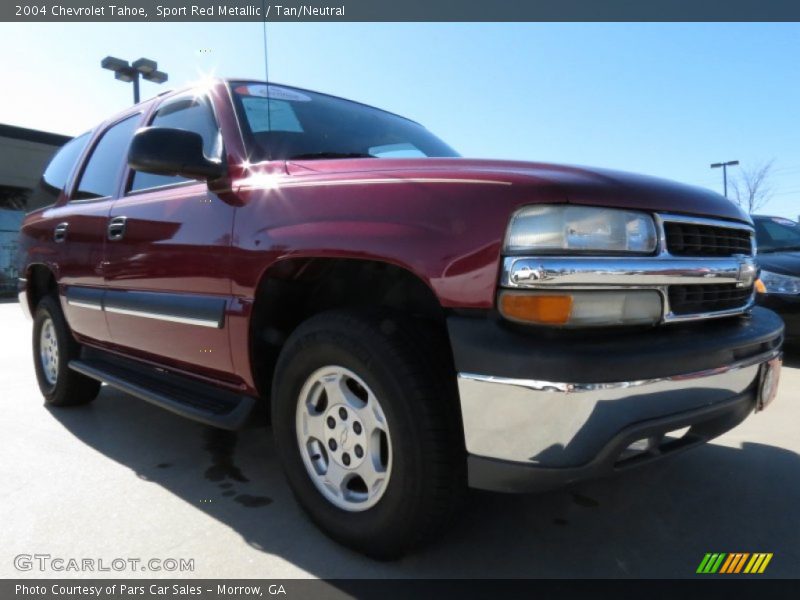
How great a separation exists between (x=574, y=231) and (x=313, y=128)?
1.59 meters

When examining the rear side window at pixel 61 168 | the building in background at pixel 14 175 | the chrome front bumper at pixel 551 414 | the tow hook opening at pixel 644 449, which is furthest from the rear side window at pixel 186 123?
the building in background at pixel 14 175

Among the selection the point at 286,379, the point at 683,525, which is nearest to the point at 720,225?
the point at 683,525

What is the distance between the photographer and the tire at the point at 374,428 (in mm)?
1801

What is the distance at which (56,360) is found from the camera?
4.14m

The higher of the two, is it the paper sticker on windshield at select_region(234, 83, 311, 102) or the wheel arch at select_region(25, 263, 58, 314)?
the paper sticker on windshield at select_region(234, 83, 311, 102)

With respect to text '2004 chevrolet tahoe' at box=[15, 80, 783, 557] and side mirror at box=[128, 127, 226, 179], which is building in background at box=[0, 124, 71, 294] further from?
side mirror at box=[128, 127, 226, 179]

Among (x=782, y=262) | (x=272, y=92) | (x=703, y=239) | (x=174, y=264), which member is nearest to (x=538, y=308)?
(x=703, y=239)

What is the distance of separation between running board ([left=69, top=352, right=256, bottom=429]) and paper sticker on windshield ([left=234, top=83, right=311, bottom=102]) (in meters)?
1.44

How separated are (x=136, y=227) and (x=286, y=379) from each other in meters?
1.44

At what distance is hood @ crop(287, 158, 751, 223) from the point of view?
1751mm

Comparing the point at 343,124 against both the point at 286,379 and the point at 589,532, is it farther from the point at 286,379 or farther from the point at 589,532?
the point at 589,532

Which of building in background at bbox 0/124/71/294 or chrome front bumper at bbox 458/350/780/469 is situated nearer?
chrome front bumper at bbox 458/350/780/469

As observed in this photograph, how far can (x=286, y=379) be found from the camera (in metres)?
2.20

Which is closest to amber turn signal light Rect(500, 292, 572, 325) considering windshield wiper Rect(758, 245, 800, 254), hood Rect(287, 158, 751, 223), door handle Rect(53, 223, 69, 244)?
hood Rect(287, 158, 751, 223)
